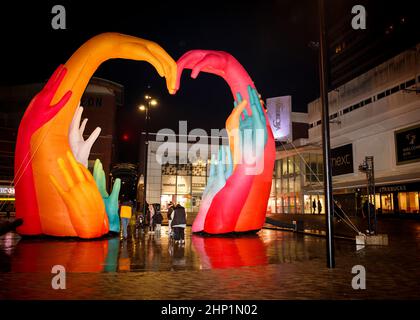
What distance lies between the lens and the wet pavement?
5.20m

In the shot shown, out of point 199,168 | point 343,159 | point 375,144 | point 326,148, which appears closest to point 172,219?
point 326,148

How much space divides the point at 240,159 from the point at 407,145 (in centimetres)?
1892

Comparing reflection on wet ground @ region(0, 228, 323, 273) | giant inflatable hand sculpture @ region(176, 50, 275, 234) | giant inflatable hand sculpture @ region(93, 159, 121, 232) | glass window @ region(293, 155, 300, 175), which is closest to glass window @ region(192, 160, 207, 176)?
glass window @ region(293, 155, 300, 175)

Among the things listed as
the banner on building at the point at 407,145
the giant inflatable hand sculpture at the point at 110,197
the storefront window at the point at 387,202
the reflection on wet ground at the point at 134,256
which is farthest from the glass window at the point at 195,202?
the reflection on wet ground at the point at 134,256

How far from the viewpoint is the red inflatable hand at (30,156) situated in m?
12.4

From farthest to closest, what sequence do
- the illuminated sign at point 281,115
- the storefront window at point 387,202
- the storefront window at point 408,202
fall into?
1. the illuminated sign at point 281,115
2. the storefront window at point 387,202
3. the storefront window at point 408,202

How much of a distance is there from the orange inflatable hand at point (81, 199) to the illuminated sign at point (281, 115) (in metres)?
26.7

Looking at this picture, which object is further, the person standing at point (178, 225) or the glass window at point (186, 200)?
the glass window at point (186, 200)

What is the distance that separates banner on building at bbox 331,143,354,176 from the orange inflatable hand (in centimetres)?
2725

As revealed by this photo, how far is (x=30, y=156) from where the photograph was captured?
12320mm

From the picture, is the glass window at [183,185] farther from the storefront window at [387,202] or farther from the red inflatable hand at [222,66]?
the red inflatable hand at [222,66]

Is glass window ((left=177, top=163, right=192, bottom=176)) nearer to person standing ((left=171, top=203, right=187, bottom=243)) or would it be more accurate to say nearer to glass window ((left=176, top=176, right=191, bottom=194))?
glass window ((left=176, top=176, right=191, bottom=194))

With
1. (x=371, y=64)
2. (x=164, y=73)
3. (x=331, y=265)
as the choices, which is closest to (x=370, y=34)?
(x=371, y=64)

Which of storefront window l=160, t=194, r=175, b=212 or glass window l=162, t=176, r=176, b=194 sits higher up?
glass window l=162, t=176, r=176, b=194
